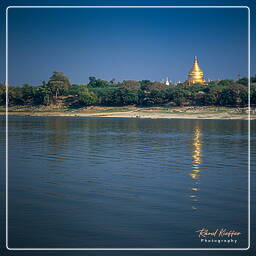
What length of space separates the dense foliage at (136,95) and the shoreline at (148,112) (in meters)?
2.54

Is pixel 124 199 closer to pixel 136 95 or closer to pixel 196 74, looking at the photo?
pixel 136 95

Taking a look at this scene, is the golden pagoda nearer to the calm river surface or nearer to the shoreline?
the shoreline

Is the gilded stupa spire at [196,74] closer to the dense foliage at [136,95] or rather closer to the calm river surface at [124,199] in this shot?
the dense foliage at [136,95]

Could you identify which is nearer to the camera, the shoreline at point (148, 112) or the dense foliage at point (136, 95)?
the shoreline at point (148, 112)

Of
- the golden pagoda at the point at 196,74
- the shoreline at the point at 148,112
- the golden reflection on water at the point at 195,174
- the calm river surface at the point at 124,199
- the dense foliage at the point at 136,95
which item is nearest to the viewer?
the calm river surface at the point at 124,199

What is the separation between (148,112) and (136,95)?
1001cm

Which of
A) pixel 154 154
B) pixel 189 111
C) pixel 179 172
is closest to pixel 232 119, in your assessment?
pixel 189 111

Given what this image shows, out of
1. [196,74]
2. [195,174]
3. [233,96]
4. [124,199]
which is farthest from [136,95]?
[124,199]

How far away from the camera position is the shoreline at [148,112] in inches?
2530

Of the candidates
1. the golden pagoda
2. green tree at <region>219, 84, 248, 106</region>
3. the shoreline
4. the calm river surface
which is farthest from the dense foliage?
the calm river surface

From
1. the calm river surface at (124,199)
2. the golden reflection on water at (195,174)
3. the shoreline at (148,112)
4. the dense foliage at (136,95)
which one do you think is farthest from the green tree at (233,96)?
the calm river surface at (124,199)

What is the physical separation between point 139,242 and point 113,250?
22.3 inches

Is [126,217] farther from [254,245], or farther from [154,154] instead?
[154,154]

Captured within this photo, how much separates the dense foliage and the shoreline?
8.34 ft
